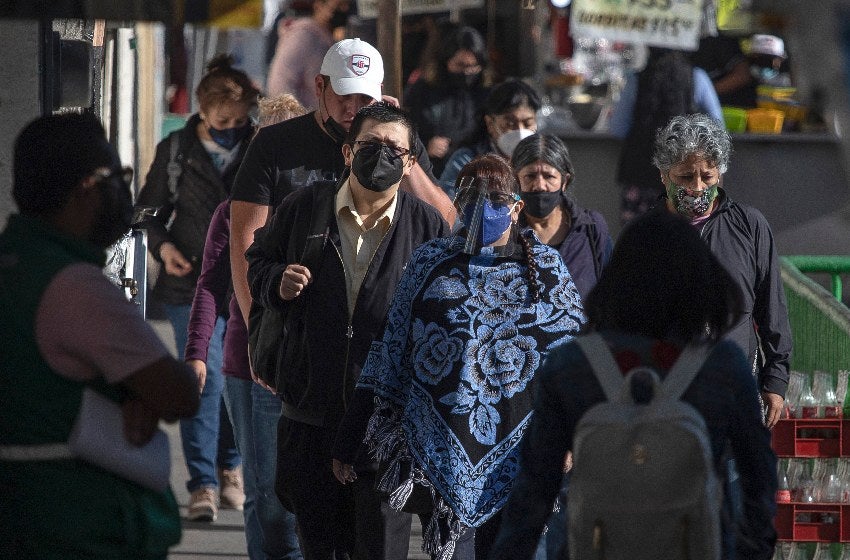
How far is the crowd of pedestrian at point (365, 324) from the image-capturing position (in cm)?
339

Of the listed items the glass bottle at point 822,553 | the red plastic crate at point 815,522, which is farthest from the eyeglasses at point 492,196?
the glass bottle at point 822,553

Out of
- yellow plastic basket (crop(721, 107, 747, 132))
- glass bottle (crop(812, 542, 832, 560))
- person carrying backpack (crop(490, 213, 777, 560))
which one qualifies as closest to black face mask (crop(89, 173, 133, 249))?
person carrying backpack (crop(490, 213, 777, 560))

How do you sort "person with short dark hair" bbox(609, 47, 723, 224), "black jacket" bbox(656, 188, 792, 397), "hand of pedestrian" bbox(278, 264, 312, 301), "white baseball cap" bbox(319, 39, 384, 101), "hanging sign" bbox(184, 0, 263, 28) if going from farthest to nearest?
"person with short dark hair" bbox(609, 47, 723, 224), "white baseball cap" bbox(319, 39, 384, 101), "black jacket" bbox(656, 188, 792, 397), "hand of pedestrian" bbox(278, 264, 312, 301), "hanging sign" bbox(184, 0, 263, 28)

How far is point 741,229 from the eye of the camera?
19.0 feet

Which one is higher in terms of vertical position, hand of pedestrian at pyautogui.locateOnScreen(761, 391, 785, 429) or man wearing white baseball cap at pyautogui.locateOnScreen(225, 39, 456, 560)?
man wearing white baseball cap at pyautogui.locateOnScreen(225, 39, 456, 560)

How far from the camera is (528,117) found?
8.14 meters

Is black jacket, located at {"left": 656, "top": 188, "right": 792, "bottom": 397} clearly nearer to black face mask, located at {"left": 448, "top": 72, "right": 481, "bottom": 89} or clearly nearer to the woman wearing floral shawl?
the woman wearing floral shawl

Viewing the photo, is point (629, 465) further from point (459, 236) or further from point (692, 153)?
point (692, 153)

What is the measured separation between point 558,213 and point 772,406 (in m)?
1.23

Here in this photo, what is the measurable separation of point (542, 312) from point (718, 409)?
146 cm

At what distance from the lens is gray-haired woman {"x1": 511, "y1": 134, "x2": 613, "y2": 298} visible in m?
6.25

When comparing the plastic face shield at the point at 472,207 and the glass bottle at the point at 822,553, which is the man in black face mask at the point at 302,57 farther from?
the plastic face shield at the point at 472,207

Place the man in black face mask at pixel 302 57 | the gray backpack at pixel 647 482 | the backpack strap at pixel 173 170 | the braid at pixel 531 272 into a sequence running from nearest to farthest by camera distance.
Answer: the gray backpack at pixel 647 482, the braid at pixel 531 272, the backpack strap at pixel 173 170, the man in black face mask at pixel 302 57

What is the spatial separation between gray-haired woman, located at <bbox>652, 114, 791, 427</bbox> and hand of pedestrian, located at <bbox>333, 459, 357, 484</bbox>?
1.56 meters
